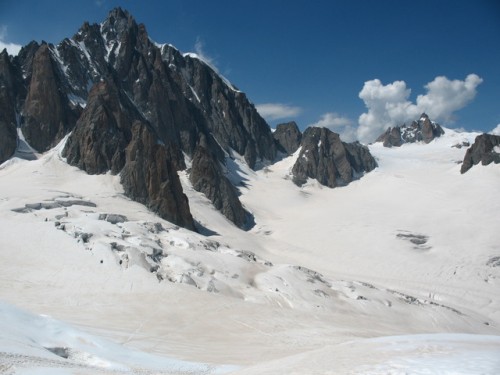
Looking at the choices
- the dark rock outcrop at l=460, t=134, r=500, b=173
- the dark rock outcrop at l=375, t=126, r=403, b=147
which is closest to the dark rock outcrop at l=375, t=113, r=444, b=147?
the dark rock outcrop at l=375, t=126, r=403, b=147

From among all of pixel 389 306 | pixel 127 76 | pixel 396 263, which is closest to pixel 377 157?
pixel 127 76

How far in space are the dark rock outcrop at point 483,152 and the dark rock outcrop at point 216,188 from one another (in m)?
59.6

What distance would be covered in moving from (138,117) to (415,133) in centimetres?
12442

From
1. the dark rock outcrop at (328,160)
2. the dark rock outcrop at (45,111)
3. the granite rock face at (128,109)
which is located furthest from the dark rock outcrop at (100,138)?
the dark rock outcrop at (328,160)

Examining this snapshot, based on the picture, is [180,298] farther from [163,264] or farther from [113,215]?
[113,215]

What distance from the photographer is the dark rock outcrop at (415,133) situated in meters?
177

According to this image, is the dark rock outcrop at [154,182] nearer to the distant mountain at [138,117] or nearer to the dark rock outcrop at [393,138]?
the distant mountain at [138,117]

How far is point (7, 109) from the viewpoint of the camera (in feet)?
253

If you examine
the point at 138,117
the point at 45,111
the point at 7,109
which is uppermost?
the point at 138,117

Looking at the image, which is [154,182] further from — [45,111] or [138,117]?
[138,117]

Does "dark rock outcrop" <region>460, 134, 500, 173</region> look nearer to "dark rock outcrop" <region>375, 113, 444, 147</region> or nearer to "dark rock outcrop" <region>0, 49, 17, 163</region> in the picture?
"dark rock outcrop" <region>375, 113, 444, 147</region>

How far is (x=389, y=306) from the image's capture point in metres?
35.5

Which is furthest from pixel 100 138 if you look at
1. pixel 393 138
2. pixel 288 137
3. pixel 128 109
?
pixel 393 138

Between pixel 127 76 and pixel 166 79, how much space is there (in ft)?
28.9
